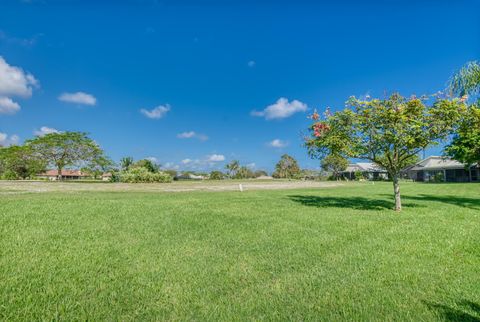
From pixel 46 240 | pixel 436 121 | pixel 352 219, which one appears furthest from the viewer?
pixel 436 121

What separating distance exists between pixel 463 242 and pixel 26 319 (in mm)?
8460

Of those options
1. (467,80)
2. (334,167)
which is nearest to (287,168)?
(334,167)

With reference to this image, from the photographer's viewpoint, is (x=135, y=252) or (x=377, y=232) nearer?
(x=135, y=252)

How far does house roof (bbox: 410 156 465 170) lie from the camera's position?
5300cm

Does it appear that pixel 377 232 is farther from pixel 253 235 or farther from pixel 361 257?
pixel 253 235

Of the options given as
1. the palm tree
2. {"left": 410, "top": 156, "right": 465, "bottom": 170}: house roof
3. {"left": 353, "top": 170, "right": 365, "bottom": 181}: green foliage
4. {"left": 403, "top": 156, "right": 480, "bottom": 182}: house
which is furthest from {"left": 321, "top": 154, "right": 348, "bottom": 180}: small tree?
the palm tree

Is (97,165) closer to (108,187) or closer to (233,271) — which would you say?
(108,187)

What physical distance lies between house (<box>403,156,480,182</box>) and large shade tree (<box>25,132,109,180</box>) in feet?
203

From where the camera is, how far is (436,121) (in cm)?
1166

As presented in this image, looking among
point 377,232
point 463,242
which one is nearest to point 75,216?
point 377,232

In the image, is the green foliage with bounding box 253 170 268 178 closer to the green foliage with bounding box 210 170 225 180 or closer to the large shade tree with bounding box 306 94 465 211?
the green foliage with bounding box 210 170 225 180

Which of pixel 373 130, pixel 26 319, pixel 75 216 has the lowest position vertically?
pixel 26 319

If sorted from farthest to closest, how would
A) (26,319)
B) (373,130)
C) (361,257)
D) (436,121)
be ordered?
1. (373,130)
2. (436,121)
3. (361,257)
4. (26,319)

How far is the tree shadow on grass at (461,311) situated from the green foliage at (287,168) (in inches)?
3774
